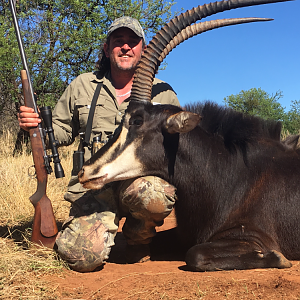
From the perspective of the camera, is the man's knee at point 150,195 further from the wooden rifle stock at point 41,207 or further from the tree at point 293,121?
the tree at point 293,121

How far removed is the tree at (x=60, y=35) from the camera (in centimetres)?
1182

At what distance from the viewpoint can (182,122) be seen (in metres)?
3.57

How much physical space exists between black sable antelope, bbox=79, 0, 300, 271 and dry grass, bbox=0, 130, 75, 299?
0.98 meters

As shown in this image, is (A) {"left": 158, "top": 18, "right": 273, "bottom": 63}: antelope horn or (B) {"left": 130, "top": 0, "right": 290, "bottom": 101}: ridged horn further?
(A) {"left": 158, "top": 18, "right": 273, "bottom": 63}: antelope horn

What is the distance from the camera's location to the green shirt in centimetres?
458

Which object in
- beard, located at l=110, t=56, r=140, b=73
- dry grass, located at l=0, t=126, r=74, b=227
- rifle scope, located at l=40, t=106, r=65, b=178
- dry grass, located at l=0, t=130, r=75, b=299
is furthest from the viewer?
dry grass, located at l=0, t=126, r=74, b=227

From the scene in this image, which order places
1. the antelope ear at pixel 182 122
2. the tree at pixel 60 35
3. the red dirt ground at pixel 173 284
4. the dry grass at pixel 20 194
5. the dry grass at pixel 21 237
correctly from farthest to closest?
the tree at pixel 60 35 < the dry grass at pixel 20 194 < the antelope ear at pixel 182 122 < the dry grass at pixel 21 237 < the red dirt ground at pixel 173 284

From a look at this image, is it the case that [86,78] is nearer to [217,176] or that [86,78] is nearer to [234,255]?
[217,176]

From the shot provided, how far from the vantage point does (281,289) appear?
2785 millimetres

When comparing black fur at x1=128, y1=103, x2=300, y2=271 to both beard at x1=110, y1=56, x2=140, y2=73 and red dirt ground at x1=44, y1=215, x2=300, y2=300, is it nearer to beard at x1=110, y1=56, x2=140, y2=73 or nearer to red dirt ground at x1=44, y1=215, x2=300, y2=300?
red dirt ground at x1=44, y1=215, x2=300, y2=300

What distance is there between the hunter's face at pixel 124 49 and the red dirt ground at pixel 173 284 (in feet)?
8.61

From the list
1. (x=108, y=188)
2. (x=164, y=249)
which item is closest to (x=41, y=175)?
(x=108, y=188)

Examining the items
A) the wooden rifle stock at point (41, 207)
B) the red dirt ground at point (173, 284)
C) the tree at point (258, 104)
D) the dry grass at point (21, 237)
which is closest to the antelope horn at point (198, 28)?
the wooden rifle stock at point (41, 207)

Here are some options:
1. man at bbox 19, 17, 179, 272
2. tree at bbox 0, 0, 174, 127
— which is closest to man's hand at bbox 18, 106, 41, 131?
man at bbox 19, 17, 179, 272
